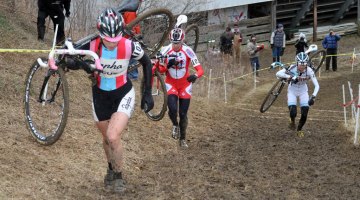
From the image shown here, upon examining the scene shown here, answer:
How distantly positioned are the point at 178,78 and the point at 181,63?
287 mm

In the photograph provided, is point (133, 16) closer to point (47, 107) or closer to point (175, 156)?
point (47, 107)

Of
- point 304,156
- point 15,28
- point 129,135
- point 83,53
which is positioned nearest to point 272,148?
point 304,156

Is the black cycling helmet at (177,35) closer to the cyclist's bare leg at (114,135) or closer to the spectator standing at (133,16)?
the spectator standing at (133,16)

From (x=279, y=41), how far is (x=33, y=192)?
1847 cm

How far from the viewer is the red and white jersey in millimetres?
10516

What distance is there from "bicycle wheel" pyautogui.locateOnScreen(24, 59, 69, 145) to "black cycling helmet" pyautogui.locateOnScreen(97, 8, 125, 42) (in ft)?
2.65

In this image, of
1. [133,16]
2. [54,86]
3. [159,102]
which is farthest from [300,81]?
[54,86]

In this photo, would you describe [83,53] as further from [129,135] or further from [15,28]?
[15,28]

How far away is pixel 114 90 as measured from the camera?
716 cm

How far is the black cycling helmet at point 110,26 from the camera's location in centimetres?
669

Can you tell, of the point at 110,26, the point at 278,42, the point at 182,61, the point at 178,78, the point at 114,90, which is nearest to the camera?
the point at 110,26

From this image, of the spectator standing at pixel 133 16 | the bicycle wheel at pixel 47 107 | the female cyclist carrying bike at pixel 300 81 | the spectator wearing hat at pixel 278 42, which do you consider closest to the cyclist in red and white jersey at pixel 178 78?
the spectator standing at pixel 133 16

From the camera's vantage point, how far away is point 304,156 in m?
10.4

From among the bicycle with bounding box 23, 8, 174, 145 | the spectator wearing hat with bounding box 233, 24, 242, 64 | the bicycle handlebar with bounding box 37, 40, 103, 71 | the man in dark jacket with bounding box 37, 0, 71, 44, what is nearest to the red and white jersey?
the bicycle with bounding box 23, 8, 174, 145
